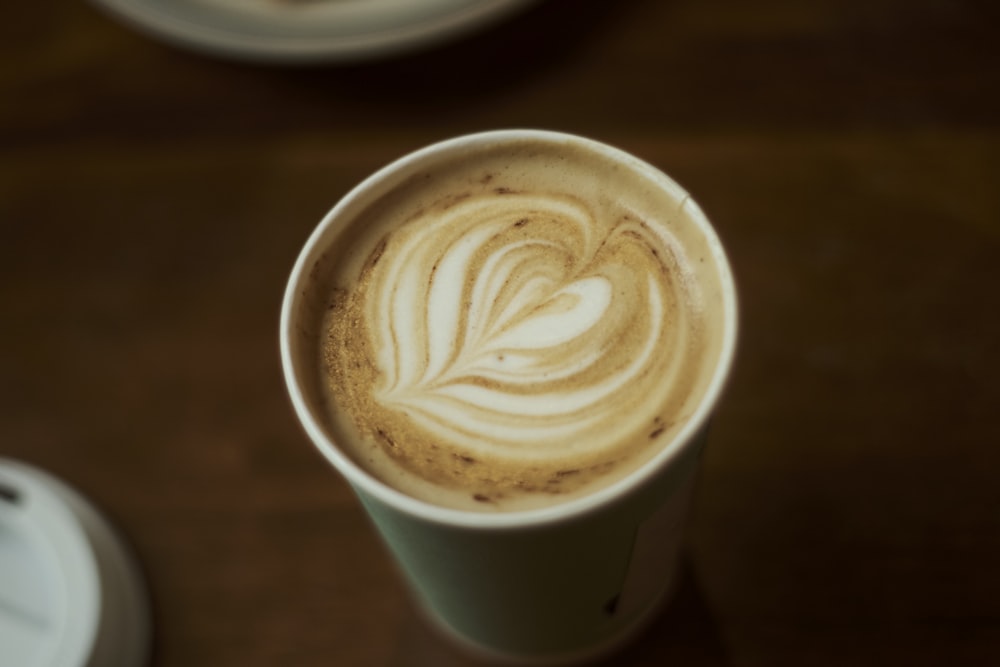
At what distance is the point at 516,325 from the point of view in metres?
0.52

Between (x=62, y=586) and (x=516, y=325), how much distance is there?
0.42 meters

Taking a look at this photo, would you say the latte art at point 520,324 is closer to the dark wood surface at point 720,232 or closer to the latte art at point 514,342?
the latte art at point 514,342

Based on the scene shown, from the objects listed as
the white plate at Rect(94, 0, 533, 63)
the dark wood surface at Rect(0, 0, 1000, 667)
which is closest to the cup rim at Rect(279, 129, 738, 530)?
the dark wood surface at Rect(0, 0, 1000, 667)

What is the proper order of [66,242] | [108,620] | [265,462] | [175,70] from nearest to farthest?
1. [108,620]
2. [265,462]
3. [66,242]
4. [175,70]

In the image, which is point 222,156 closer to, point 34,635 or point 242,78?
point 242,78

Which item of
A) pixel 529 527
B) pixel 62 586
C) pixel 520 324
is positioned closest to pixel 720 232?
pixel 520 324

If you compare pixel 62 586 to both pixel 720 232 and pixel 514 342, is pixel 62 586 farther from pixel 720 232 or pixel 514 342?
pixel 720 232

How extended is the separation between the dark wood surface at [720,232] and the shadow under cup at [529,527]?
0.12 meters

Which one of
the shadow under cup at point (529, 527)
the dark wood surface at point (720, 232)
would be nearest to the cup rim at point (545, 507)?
the shadow under cup at point (529, 527)

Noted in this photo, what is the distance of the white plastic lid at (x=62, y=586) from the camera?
63 centimetres

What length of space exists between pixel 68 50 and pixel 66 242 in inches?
11.1

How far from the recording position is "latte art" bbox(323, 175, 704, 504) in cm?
47

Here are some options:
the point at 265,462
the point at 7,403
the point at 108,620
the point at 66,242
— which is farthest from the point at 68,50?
the point at 108,620

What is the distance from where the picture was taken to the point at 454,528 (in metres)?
0.42
